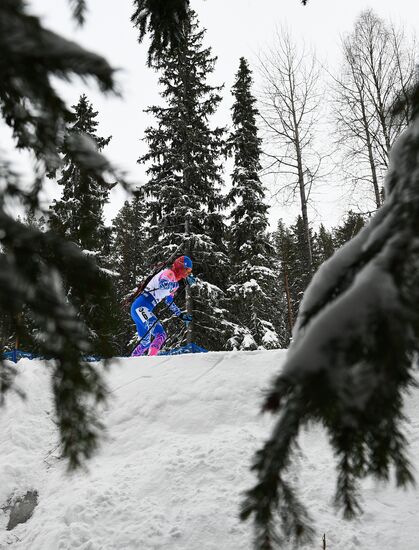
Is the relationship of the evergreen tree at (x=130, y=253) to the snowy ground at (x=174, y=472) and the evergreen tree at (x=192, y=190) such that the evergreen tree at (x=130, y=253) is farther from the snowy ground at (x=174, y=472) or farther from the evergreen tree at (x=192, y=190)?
the snowy ground at (x=174, y=472)

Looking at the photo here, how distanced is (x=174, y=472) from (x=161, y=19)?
4973 millimetres

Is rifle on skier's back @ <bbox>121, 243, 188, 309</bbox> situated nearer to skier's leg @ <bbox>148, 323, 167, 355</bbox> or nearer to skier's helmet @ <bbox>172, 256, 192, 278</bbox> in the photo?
skier's helmet @ <bbox>172, 256, 192, 278</bbox>

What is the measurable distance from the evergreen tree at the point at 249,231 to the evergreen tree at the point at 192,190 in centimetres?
75

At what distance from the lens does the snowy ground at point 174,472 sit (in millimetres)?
4211

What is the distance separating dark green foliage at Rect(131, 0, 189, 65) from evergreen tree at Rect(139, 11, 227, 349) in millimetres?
11351

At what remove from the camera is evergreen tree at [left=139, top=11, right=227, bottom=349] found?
1472 cm

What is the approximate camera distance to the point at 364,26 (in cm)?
1403

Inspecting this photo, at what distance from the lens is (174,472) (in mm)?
5199

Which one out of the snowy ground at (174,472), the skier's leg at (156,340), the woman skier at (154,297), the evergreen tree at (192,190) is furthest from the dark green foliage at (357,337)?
the evergreen tree at (192,190)

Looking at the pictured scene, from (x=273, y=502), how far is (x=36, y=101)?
1.35 meters

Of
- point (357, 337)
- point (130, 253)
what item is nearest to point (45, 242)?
point (357, 337)

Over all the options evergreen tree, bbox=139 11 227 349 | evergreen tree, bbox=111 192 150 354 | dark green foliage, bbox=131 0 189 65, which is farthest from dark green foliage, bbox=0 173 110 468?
evergreen tree, bbox=111 192 150 354

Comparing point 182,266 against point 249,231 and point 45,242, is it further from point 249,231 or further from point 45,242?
point 45,242

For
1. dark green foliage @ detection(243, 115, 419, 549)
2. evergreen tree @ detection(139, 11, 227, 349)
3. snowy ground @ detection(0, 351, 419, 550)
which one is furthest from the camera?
evergreen tree @ detection(139, 11, 227, 349)
